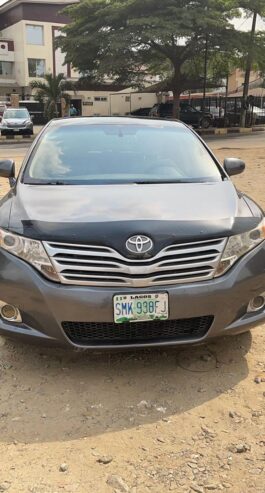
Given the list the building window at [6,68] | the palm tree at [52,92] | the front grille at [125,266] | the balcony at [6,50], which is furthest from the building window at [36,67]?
the front grille at [125,266]

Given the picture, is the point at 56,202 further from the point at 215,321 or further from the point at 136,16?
the point at 136,16

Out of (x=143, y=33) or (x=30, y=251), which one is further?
(x=143, y=33)

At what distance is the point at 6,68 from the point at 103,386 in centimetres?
6039

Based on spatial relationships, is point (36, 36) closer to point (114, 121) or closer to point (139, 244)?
point (114, 121)

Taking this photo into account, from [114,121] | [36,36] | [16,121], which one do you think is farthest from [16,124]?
[36,36]

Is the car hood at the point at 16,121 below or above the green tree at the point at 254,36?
below

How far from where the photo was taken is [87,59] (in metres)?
29.9

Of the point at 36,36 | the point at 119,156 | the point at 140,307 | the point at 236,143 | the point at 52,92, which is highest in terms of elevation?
the point at 36,36

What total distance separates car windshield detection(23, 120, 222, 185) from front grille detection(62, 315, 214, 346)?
3.89ft

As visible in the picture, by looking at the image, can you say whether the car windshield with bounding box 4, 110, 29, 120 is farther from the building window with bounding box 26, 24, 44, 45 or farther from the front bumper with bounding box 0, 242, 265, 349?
the building window with bounding box 26, 24, 44, 45

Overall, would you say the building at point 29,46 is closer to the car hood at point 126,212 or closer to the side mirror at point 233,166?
the side mirror at point 233,166

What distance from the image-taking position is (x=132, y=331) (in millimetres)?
3246

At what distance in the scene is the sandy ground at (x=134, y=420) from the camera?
2.52m

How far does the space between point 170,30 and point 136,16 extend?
2.70m
